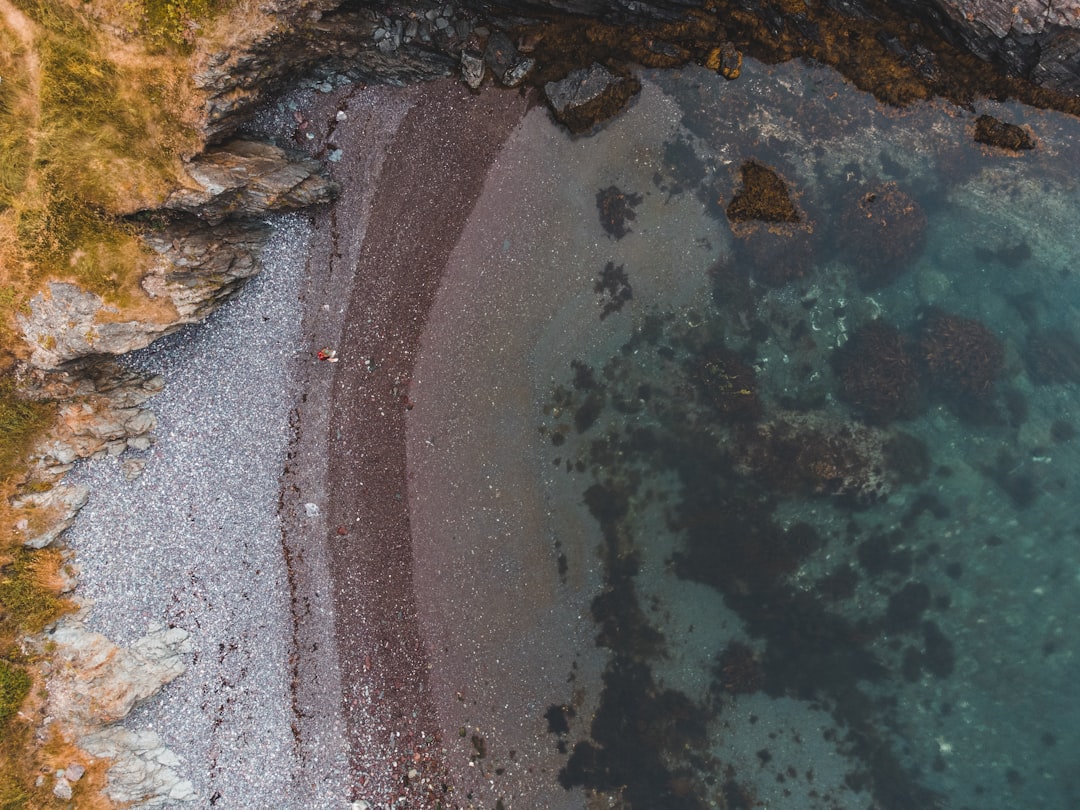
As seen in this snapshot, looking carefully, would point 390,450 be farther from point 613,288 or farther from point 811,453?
point 811,453

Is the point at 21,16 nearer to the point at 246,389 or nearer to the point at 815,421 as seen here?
the point at 246,389

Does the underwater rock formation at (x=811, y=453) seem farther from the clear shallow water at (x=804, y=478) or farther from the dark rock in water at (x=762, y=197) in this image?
the dark rock in water at (x=762, y=197)

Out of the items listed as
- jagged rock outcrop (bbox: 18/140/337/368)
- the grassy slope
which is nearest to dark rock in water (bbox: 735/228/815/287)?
jagged rock outcrop (bbox: 18/140/337/368)

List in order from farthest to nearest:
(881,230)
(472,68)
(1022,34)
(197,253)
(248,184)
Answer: (881,230) < (472,68) < (197,253) < (248,184) < (1022,34)

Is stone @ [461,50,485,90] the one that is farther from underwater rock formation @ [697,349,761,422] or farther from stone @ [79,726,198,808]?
stone @ [79,726,198,808]

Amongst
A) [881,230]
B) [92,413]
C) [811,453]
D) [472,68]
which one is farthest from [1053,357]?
[92,413]
